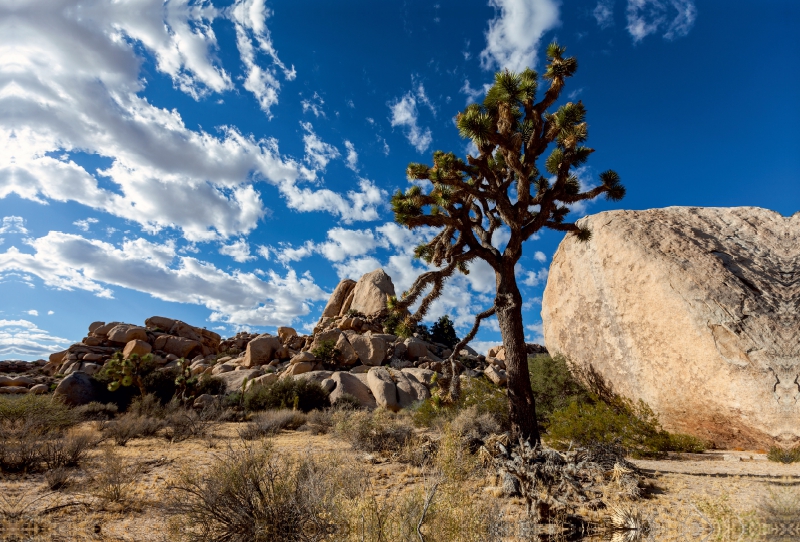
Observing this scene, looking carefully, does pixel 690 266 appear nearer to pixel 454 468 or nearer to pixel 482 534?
pixel 454 468

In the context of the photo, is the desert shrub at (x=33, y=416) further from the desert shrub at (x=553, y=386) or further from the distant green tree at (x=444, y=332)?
the distant green tree at (x=444, y=332)

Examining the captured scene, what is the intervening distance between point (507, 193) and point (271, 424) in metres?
9.76

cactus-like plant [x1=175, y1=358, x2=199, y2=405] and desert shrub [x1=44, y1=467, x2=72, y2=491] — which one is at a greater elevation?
cactus-like plant [x1=175, y1=358, x2=199, y2=405]

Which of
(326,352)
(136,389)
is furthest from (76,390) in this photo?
(326,352)

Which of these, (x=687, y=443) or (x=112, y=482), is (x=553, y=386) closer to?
(x=687, y=443)

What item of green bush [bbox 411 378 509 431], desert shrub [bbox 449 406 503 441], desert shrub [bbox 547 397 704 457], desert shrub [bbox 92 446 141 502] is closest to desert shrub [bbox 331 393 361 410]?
green bush [bbox 411 378 509 431]

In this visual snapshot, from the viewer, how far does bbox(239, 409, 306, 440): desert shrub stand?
11859 mm

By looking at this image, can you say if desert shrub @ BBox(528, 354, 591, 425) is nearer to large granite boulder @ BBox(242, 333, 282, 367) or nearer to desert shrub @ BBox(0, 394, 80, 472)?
desert shrub @ BBox(0, 394, 80, 472)

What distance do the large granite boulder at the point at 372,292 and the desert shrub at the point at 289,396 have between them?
15675mm

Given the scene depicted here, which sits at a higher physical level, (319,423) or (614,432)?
(614,432)

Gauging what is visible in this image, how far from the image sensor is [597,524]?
195 inches

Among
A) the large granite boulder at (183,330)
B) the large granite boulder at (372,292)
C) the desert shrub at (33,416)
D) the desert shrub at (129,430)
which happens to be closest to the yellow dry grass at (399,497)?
the desert shrub at (129,430)

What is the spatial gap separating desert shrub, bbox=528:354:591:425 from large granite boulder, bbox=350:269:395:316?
20.5 m

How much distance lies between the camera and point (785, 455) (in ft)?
29.3
